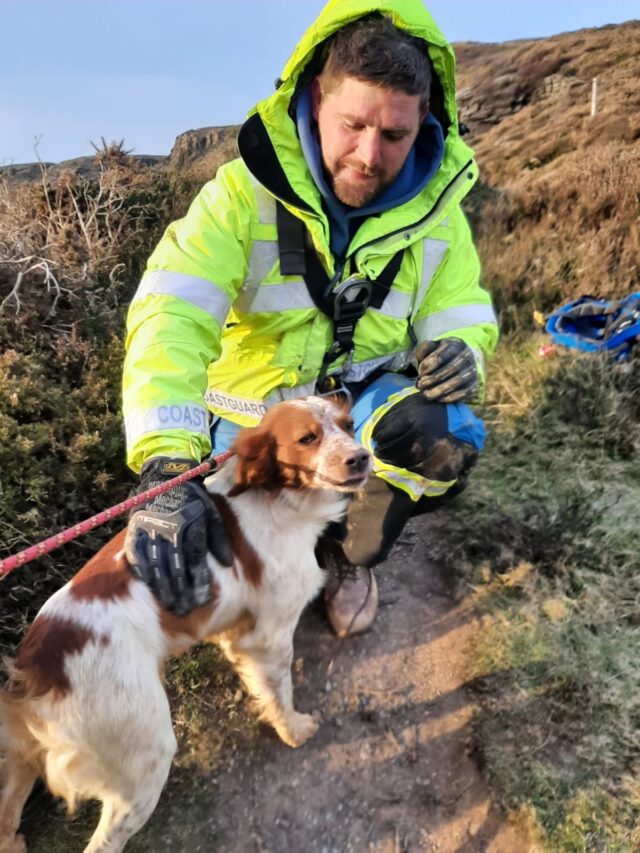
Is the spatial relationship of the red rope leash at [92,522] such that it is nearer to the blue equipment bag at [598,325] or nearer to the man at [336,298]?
the man at [336,298]

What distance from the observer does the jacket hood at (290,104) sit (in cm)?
242

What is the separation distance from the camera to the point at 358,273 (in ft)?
8.79

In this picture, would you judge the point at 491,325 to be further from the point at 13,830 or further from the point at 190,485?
the point at 13,830

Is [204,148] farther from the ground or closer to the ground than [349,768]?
farther from the ground

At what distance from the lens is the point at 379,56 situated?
2316mm

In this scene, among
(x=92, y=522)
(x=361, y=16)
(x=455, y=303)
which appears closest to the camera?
(x=92, y=522)

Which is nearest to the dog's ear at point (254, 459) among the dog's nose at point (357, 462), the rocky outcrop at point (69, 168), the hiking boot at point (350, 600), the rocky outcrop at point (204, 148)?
the dog's nose at point (357, 462)

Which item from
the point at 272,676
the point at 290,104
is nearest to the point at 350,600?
the point at 272,676

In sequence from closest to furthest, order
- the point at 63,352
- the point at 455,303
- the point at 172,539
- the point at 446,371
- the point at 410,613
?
the point at 172,539 < the point at 446,371 < the point at 455,303 < the point at 410,613 < the point at 63,352

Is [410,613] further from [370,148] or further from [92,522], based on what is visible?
[370,148]

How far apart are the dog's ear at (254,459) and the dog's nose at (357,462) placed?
29 cm

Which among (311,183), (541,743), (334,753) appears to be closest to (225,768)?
(334,753)

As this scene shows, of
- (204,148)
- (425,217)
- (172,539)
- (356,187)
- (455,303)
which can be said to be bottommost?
(172,539)

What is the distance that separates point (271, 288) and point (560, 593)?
6.73 feet
